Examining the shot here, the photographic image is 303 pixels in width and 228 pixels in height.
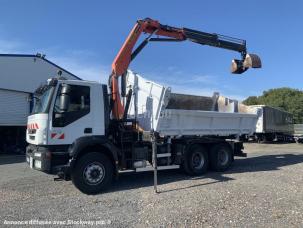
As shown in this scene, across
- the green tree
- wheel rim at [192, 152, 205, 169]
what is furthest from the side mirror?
the green tree

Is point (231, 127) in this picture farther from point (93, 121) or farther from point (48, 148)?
point (48, 148)

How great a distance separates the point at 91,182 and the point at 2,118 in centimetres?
1582

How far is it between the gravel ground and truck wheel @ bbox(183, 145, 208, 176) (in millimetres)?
396

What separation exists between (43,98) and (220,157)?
21.1 feet

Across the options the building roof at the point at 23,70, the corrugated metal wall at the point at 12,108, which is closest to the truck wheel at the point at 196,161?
the building roof at the point at 23,70

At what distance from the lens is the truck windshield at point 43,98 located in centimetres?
1016

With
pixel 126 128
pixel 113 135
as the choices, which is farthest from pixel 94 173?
pixel 126 128

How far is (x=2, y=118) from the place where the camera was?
78.5 feet

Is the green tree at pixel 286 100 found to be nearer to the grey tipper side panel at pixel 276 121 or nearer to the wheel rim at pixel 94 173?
the grey tipper side panel at pixel 276 121

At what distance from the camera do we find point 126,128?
11641 mm

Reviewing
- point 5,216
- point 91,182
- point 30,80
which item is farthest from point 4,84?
point 5,216

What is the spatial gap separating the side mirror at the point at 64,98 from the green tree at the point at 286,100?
6323 centimetres

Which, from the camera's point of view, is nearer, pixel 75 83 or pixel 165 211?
pixel 165 211

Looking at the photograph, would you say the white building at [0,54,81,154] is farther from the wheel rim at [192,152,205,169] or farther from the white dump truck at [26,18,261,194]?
the wheel rim at [192,152,205,169]
